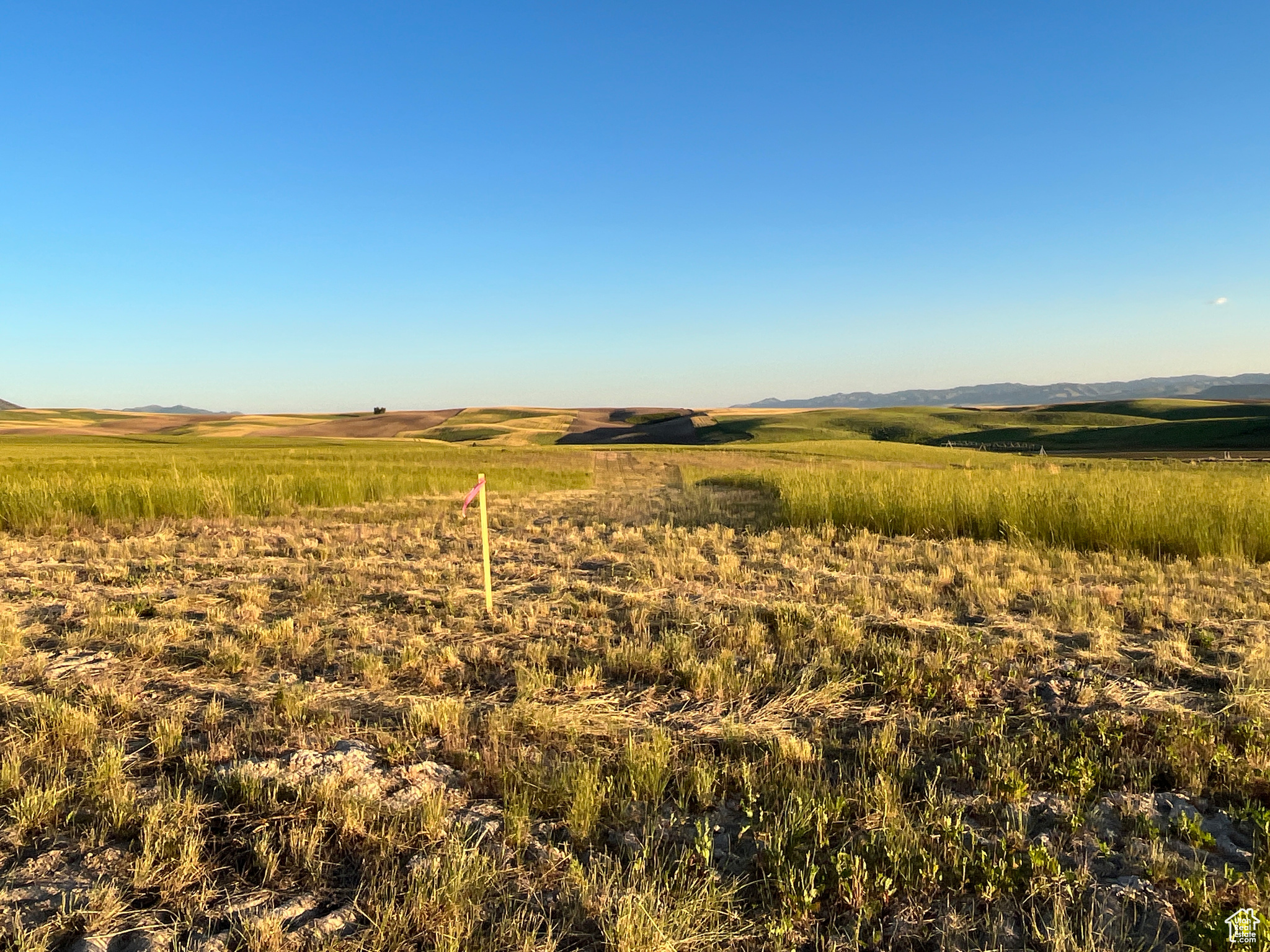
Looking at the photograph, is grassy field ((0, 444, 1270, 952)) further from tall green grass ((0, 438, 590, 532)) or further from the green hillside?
the green hillside

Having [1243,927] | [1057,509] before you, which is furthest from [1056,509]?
[1243,927]

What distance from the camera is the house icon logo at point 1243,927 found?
2068mm

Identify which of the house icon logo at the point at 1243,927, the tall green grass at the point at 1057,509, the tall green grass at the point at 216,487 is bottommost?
the house icon logo at the point at 1243,927

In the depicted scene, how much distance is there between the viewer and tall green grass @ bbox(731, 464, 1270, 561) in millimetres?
8742

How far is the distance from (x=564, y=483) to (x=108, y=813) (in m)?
19.9

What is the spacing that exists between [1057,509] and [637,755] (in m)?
9.78

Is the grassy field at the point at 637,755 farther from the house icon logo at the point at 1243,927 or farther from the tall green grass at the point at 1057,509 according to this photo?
the tall green grass at the point at 1057,509

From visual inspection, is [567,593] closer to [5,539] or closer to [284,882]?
[284,882]

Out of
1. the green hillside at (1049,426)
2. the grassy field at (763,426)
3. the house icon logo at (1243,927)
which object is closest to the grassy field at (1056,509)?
the house icon logo at (1243,927)

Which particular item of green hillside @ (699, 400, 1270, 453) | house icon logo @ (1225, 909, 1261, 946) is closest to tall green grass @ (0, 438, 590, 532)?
Answer: house icon logo @ (1225, 909, 1261, 946)

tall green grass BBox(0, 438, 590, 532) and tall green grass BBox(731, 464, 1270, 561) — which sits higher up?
tall green grass BBox(0, 438, 590, 532)

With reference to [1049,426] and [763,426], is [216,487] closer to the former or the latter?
[763,426]

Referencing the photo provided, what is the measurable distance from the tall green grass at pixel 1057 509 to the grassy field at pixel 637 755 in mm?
613

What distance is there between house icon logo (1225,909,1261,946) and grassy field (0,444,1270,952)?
0.23 ft
